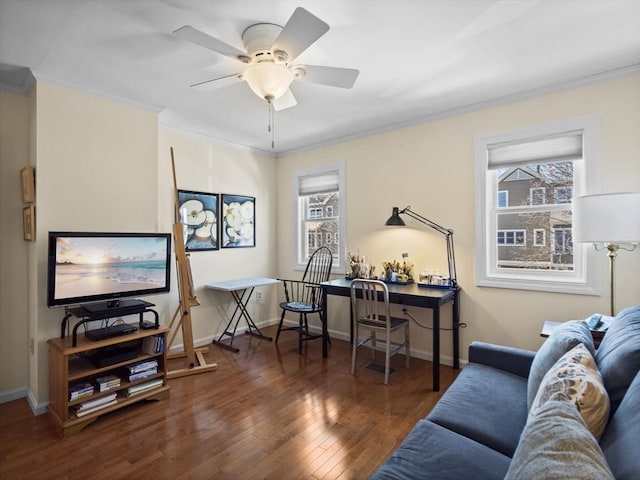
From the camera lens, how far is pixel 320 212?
454cm

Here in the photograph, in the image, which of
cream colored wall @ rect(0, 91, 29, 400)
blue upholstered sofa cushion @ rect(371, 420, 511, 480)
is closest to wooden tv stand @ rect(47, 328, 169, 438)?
cream colored wall @ rect(0, 91, 29, 400)

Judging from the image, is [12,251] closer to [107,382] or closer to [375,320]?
[107,382]

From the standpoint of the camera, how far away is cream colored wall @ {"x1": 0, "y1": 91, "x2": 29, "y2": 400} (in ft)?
8.45

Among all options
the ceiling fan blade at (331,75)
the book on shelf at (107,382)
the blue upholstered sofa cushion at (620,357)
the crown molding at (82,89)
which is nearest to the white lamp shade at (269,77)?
the ceiling fan blade at (331,75)

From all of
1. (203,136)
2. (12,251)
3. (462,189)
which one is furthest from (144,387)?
(462,189)

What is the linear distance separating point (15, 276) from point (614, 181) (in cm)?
475

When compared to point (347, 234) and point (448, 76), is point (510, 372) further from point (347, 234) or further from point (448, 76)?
point (347, 234)

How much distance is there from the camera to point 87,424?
89.1 inches

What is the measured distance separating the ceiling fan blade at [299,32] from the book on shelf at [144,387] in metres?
2.58

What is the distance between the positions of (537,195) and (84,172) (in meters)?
3.88

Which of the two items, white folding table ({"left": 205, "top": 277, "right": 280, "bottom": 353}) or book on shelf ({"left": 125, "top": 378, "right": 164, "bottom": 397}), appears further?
white folding table ({"left": 205, "top": 277, "right": 280, "bottom": 353})

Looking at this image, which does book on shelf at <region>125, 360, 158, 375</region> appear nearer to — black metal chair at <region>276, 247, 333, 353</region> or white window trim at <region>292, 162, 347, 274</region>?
black metal chair at <region>276, 247, 333, 353</region>

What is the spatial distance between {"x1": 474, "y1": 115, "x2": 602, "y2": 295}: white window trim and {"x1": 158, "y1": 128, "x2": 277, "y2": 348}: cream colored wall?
2.81 meters

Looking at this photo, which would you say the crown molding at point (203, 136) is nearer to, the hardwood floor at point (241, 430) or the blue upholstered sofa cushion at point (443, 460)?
the hardwood floor at point (241, 430)
